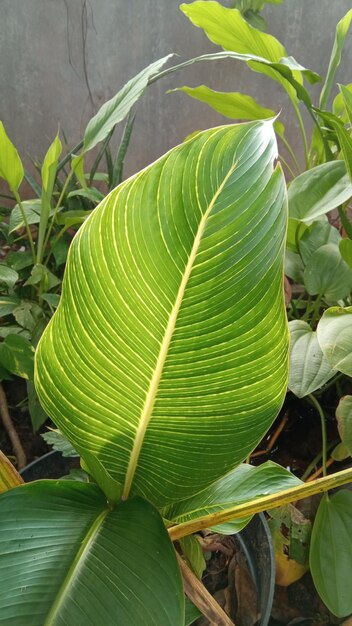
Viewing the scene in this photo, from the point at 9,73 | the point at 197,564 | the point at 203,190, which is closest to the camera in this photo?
the point at 203,190

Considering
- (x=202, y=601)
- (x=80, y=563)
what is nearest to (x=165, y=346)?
(x=80, y=563)

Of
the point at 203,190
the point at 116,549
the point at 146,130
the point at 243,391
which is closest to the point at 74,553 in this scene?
the point at 116,549

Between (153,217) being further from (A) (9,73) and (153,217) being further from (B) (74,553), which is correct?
(A) (9,73)

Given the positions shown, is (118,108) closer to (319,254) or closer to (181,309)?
(319,254)

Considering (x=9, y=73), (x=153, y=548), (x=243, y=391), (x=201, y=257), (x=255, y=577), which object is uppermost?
(x=9, y=73)

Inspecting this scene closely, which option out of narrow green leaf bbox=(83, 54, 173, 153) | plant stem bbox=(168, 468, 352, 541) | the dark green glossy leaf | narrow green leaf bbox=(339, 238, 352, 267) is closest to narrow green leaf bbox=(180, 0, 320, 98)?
narrow green leaf bbox=(83, 54, 173, 153)

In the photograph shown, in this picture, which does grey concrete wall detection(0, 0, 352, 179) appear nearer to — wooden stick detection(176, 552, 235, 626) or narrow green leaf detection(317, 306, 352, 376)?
narrow green leaf detection(317, 306, 352, 376)

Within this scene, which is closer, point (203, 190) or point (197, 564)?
point (203, 190)

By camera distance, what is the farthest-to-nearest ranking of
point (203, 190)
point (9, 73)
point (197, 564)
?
1. point (9, 73)
2. point (197, 564)
3. point (203, 190)
